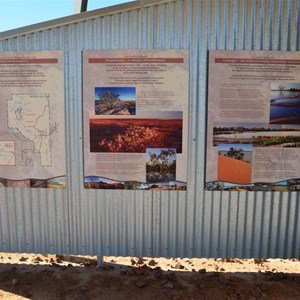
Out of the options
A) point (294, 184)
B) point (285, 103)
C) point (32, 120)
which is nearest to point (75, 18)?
point (32, 120)

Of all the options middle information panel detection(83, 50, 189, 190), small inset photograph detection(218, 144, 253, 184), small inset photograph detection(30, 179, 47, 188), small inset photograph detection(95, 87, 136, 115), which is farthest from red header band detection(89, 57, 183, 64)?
small inset photograph detection(30, 179, 47, 188)

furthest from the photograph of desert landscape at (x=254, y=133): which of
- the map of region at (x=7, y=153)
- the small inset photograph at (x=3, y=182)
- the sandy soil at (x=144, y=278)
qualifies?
the small inset photograph at (x=3, y=182)

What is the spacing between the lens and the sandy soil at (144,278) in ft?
12.9

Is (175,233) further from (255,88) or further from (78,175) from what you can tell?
(255,88)

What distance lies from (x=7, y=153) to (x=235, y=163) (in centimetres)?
283

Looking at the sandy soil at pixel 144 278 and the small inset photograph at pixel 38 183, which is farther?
the small inset photograph at pixel 38 183

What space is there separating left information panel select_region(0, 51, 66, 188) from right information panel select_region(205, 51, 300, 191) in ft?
6.05

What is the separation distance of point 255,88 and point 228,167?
99 cm

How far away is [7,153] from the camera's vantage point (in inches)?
164

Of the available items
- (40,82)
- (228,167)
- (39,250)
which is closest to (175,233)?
(228,167)

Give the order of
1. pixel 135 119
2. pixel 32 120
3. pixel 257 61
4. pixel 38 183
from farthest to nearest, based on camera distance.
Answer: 1. pixel 38 183
2. pixel 32 120
3. pixel 135 119
4. pixel 257 61

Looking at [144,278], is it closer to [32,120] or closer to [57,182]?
[57,182]

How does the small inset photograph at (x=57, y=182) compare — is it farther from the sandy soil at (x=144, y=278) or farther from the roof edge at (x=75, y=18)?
the roof edge at (x=75, y=18)

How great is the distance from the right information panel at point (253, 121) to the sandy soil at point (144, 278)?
4.02 ft
